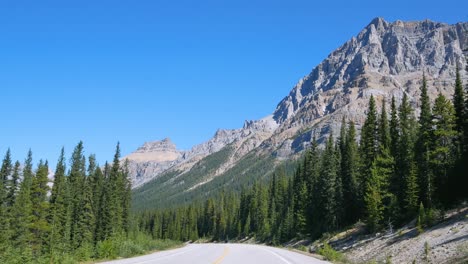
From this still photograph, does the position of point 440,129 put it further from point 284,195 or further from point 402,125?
point 284,195

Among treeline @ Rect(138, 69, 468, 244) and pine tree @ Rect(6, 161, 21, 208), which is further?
pine tree @ Rect(6, 161, 21, 208)

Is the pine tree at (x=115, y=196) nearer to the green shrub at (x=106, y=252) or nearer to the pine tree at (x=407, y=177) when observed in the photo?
the green shrub at (x=106, y=252)

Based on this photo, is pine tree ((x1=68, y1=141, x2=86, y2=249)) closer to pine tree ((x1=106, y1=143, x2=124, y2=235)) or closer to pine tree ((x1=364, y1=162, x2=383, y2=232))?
pine tree ((x1=106, y1=143, x2=124, y2=235))

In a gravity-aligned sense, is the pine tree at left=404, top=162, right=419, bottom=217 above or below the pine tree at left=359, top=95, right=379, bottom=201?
below

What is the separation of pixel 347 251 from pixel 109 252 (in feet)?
72.1

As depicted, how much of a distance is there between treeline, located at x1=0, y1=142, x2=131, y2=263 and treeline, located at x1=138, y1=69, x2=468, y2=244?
30910 mm

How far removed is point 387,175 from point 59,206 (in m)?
45.5

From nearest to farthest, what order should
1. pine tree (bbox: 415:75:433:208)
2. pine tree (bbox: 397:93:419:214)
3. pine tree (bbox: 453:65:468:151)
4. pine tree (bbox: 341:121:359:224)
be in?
pine tree (bbox: 415:75:433:208)
pine tree (bbox: 397:93:419:214)
pine tree (bbox: 453:65:468:151)
pine tree (bbox: 341:121:359:224)

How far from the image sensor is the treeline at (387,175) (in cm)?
4116

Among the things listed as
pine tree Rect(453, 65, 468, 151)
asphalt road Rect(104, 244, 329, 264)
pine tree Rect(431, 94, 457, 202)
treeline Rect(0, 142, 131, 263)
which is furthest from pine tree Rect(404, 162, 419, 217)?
treeline Rect(0, 142, 131, 263)

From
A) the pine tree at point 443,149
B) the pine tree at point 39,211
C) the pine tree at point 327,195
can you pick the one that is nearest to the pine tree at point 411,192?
the pine tree at point 443,149

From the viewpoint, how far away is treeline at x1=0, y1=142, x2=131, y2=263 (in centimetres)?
5562

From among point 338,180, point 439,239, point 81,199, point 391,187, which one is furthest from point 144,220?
point 439,239

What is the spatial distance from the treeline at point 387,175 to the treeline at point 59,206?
101 feet
